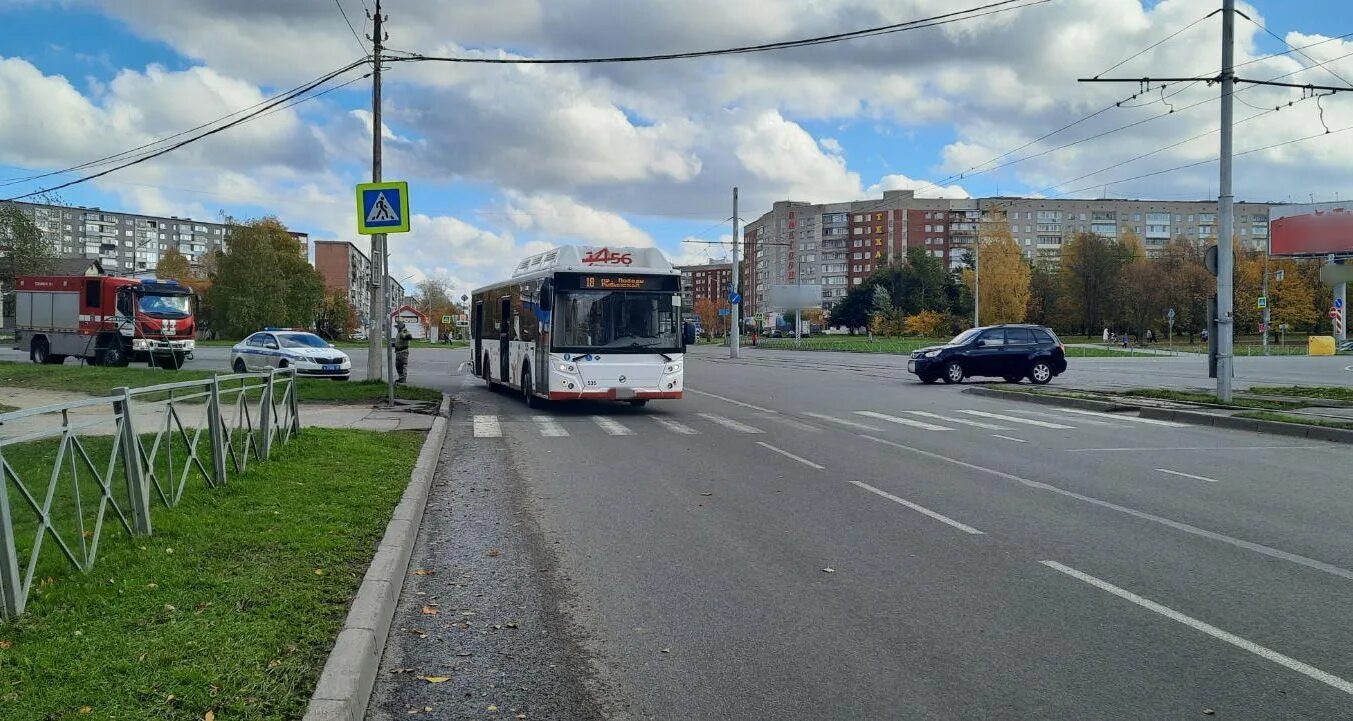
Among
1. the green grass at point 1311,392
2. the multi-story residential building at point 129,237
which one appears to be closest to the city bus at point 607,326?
the green grass at point 1311,392

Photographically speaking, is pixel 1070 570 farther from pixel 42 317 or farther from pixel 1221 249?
pixel 42 317

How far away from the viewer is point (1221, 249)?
19.5m

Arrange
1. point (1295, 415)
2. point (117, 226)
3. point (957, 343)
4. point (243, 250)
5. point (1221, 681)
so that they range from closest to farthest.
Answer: point (1221, 681)
point (1295, 415)
point (957, 343)
point (243, 250)
point (117, 226)

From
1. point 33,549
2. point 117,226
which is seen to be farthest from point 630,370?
point 117,226

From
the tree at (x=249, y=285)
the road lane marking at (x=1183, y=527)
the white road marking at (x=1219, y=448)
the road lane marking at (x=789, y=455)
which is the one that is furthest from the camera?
the tree at (x=249, y=285)

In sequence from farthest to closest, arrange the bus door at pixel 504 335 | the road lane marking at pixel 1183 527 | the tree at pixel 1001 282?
the tree at pixel 1001 282, the bus door at pixel 504 335, the road lane marking at pixel 1183 527

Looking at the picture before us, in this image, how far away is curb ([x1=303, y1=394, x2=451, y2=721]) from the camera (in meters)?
3.94

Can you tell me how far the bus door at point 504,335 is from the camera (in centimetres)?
2250

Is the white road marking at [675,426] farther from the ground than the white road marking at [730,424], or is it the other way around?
the white road marking at [730,424]

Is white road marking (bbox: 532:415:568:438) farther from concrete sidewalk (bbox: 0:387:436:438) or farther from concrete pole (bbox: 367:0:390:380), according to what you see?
concrete pole (bbox: 367:0:390:380)

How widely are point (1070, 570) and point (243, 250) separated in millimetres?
79565

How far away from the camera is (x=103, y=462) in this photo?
6180 mm

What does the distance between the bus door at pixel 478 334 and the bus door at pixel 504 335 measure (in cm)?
276

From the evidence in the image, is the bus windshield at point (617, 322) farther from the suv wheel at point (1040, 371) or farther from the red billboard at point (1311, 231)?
the red billboard at point (1311, 231)
